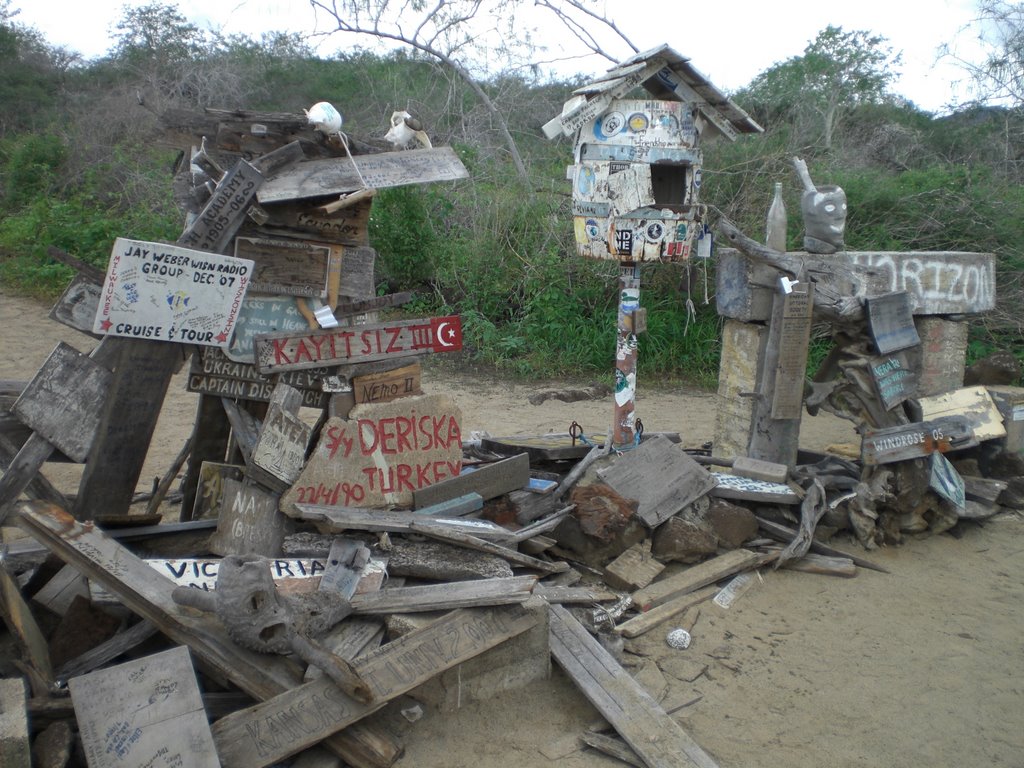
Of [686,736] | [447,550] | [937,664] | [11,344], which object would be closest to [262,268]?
[447,550]

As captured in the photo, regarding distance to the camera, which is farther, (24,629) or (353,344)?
(353,344)

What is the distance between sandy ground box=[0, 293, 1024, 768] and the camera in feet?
11.8

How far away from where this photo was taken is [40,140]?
1664 cm

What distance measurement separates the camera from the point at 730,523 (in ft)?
17.4

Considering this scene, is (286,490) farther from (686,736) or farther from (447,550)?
(686,736)

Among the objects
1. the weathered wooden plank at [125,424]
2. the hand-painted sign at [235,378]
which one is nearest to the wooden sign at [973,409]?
the hand-painted sign at [235,378]

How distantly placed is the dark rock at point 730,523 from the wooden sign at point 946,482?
1287 millimetres

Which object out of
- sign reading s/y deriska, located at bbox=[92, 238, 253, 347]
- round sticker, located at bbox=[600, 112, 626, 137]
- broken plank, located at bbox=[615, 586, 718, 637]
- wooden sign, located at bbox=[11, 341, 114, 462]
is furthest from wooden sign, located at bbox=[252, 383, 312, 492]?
round sticker, located at bbox=[600, 112, 626, 137]

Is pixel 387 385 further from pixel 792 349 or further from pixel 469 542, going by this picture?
pixel 792 349

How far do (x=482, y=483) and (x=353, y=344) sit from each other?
44.9 inches

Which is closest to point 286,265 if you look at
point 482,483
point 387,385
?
point 387,385

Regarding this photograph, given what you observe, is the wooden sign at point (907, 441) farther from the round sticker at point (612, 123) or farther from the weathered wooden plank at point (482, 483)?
the round sticker at point (612, 123)

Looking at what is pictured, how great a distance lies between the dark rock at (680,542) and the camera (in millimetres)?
5105

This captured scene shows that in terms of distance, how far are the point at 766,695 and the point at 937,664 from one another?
100 cm
